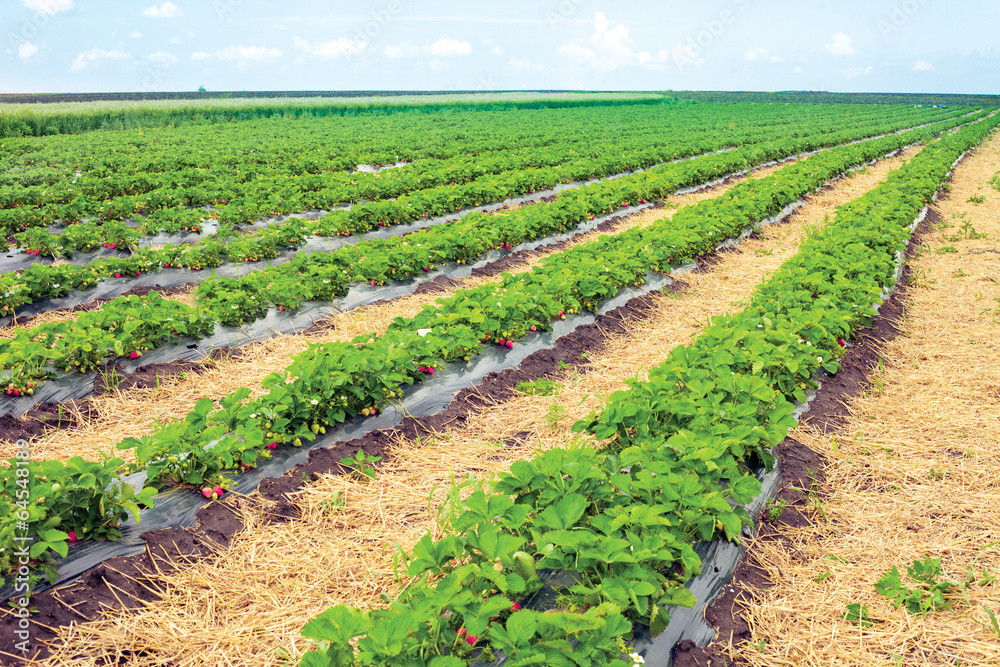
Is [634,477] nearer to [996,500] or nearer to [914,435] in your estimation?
[996,500]

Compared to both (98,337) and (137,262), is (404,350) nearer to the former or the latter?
(98,337)

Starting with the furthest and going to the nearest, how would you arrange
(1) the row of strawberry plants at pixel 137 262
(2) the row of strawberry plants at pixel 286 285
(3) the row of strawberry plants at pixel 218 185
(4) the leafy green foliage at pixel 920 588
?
(3) the row of strawberry plants at pixel 218 185 < (1) the row of strawberry plants at pixel 137 262 < (2) the row of strawberry plants at pixel 286 285 < (4) the leafy green foliage at pixel 920 588

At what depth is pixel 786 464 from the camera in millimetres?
4105

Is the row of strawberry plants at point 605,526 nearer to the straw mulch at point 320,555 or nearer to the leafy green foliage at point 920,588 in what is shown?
the straw mulch at point 320,555

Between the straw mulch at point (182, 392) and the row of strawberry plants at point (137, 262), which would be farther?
the row of strawberry plants at point (137, 262)

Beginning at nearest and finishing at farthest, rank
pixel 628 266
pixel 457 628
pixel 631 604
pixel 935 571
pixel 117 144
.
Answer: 1. pixel 457 628
2. pixel 631 604
3. pixel 935 571
4. pixel 628 266
5. pixel 117 144

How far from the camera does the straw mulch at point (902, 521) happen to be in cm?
280

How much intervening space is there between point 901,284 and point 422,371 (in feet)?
23.7

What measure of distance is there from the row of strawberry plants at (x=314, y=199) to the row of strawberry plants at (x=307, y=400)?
5.26 meters

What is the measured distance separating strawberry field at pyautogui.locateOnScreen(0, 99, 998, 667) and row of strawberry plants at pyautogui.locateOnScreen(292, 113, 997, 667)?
17mm

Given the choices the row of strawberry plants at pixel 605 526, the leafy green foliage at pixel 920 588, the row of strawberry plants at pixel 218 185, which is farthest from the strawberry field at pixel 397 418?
the leafy green foliage at pixel 920 588

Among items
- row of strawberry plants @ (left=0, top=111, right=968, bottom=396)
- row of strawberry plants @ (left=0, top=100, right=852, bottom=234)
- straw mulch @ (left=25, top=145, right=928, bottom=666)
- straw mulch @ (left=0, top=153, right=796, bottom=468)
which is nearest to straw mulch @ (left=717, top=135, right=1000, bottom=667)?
straw mulch @ (left=25, top=145, right=928, bottom=666)

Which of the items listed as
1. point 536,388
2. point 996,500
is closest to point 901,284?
point 996,500

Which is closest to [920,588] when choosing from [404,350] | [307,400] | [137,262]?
[404,350]
